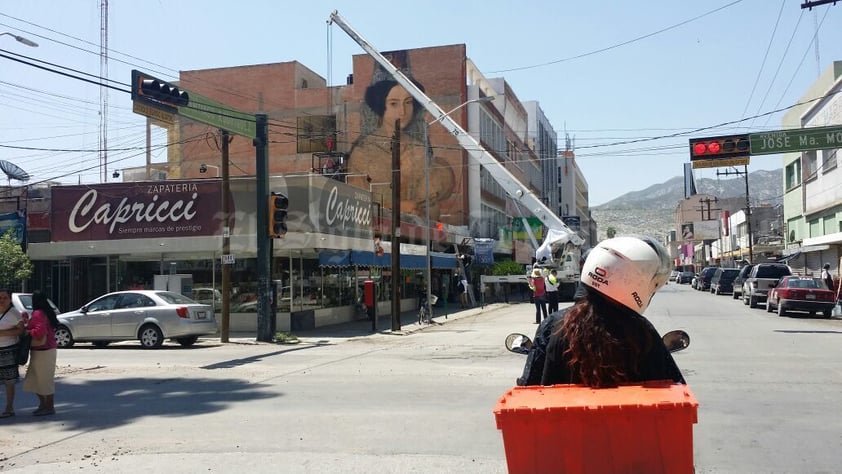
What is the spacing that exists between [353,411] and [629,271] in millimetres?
6822

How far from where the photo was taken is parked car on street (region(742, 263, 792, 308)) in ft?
108

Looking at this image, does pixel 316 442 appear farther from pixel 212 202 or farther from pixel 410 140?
pixel 410 140

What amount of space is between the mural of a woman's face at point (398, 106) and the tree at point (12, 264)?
29896 millimetres

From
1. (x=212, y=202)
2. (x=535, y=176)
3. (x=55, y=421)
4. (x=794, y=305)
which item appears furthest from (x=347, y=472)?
(x=535, y=176)

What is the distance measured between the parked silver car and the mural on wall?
3260 centimetres

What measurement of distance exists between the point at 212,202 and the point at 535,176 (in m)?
60.1

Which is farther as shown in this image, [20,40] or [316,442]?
[20,40]

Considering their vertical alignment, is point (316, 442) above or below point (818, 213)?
below

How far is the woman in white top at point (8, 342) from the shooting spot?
31.6 feet

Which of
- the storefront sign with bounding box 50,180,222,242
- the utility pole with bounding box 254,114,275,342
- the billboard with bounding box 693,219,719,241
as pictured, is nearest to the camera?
the utility pole with bounding box 254,114,275,342

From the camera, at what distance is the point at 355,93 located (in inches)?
2112

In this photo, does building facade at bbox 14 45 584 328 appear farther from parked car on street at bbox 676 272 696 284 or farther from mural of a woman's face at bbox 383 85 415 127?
parked car on street at bbox 676 272 696 284

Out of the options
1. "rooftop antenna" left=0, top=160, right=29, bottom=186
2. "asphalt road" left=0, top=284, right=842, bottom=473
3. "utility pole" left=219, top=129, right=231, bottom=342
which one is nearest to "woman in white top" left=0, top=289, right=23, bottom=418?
"asphalt road" left=0, top=284, right=842, bottom=473

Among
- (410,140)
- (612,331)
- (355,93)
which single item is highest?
(355,93)
